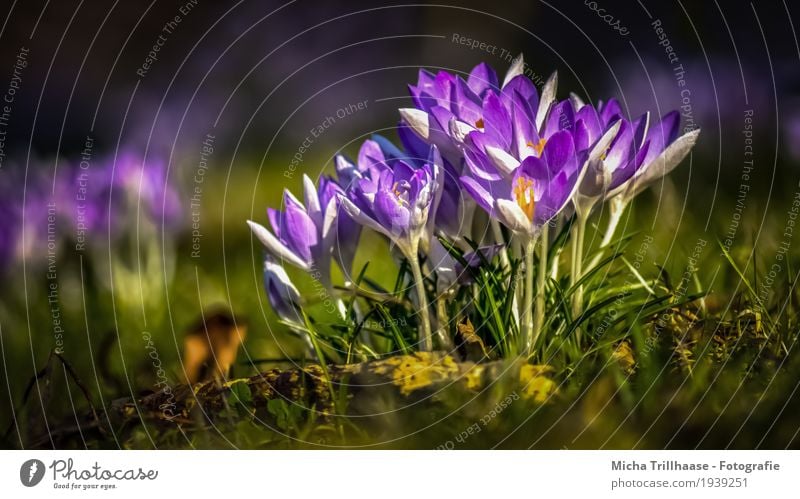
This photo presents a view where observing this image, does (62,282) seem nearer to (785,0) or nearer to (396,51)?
(396,51)

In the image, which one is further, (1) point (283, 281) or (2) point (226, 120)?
(2) point (226, 120)

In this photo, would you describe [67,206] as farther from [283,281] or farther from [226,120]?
[283,281]

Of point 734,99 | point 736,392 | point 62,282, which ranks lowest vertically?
point 736,392

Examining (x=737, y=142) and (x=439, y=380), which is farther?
(x=737, y=142)

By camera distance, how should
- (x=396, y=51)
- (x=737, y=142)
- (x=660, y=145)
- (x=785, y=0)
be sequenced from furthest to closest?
(x=396, y=51)
(x=737, y=142)
(x=785, y=0)
(x=660, y=145)

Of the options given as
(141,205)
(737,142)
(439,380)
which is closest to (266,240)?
(439,380)

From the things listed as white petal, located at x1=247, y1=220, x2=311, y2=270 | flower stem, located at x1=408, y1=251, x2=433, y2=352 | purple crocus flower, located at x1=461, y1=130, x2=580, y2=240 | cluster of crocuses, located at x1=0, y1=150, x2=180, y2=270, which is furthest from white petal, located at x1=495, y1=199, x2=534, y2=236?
cluster of crocuses, located at x1=0, y1=150, x2=180, y2=270

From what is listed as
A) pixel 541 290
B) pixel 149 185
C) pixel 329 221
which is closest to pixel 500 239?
pixel 541 290
